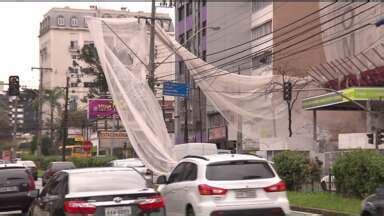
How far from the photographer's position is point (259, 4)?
75.9 meters

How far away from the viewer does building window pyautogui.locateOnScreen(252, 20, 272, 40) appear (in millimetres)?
71988

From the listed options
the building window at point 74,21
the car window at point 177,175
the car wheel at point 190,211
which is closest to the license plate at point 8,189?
the car window at point 177,175

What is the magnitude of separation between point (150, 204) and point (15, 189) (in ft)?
31.2

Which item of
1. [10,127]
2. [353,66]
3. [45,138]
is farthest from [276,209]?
[10,127]

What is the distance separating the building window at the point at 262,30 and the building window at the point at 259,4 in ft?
6.98

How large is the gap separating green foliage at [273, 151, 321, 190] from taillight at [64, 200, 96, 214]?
1658 cm

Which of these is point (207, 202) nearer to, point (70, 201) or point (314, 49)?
point (70, 201)

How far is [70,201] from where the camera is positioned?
10.6 m

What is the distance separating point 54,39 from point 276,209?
146616 mm

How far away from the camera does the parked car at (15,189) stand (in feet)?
62.2

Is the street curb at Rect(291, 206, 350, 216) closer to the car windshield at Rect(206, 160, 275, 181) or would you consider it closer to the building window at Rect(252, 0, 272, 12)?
the car windshield at Rect(206, 160, 275, 181)

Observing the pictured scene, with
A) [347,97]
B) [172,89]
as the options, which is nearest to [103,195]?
[172,89]

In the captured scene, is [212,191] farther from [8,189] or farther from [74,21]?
[74,21]

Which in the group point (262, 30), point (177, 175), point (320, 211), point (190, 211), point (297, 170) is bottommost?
point (320, 211)
